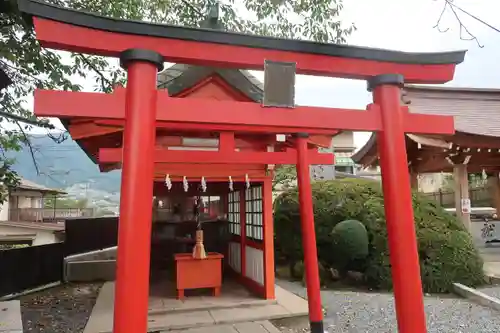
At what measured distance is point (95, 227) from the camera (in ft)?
44.2

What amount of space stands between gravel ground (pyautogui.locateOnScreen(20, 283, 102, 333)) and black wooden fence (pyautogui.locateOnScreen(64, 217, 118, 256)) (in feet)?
6.39

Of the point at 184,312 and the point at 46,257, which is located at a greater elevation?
the point at 46,257

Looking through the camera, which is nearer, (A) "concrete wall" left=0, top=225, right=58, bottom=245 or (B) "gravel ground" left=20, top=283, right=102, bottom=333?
(B) "gravel ground" left=20, top=283, right=102, bottom=333

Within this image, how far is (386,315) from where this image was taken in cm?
652

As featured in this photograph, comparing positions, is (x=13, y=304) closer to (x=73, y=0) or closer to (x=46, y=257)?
(x=73, y=0)

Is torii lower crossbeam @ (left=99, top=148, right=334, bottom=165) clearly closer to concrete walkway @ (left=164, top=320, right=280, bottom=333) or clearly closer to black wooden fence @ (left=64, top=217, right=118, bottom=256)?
concrete walkway @ (left=164, top=320, right=280, bottom=333)

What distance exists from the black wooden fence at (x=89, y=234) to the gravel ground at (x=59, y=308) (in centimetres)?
195

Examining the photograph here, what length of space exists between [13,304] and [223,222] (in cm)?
565

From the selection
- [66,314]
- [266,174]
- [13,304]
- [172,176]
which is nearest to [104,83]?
[172,176]

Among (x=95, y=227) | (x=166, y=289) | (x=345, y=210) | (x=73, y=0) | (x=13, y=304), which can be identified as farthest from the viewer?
(x=95, y=227)

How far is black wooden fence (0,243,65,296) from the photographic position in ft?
28.4

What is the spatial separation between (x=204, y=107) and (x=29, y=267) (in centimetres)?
902

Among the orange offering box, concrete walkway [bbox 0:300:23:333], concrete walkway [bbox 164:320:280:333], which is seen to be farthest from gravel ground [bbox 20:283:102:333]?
concrete walkway [bbox 164:320:280:333]

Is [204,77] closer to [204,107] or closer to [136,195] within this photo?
[204,107]
